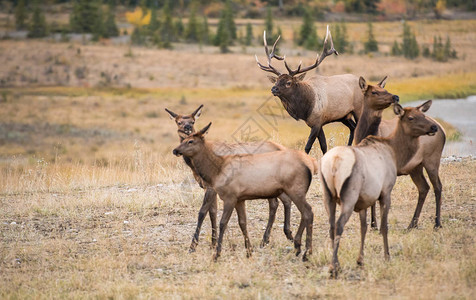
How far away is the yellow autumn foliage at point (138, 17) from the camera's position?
81625 mm

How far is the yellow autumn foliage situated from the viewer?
268 feet

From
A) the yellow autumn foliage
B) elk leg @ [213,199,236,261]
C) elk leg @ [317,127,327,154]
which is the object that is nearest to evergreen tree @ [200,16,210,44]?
the yellow autumn foliage

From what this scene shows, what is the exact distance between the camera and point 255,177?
9.55m

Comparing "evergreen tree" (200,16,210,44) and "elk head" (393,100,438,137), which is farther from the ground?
"elk head" (393,100,438,137)

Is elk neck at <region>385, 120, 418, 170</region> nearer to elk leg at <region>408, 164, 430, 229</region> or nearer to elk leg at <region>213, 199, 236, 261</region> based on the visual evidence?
elk leg at <region>408, 164, 430, 229</region>

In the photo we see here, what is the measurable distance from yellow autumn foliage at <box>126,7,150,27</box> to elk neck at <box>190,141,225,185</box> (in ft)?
236

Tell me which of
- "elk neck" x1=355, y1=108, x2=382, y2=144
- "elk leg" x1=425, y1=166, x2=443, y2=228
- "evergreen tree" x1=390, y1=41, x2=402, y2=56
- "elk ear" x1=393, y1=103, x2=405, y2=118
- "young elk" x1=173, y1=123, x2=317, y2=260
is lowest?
"evergreen tree" x1=390, y1=41, x2=402, y2=56

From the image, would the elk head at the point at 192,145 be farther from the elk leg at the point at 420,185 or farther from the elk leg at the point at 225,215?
the elk leg at the point at 420,185

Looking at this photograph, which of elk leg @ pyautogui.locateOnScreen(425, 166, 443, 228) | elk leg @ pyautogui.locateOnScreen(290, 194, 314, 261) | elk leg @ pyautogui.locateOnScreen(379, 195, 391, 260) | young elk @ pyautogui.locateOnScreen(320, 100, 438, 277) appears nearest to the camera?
young elk @ pyautogui.locateOnScreen(320, 100, 438, 277)

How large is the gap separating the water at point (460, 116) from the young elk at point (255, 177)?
10586 millimetres

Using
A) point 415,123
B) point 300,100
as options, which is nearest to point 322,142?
point 300,100

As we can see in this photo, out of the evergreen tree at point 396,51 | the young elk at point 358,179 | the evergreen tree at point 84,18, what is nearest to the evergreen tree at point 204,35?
the evergreen tree at point 84,18

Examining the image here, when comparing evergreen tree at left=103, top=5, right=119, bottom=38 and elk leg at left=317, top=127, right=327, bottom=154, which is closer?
elk leg at left=317, top=127, right=327, bottom=154

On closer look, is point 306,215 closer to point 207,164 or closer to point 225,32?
point 207,164
